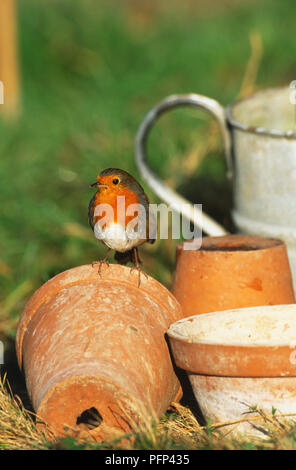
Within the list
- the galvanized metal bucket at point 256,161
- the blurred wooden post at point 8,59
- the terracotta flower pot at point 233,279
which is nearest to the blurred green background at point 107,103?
the blurred wooden post at point 8,59

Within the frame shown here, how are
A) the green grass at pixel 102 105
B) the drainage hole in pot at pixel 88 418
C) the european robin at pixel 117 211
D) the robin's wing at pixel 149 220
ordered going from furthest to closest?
the green grass at pixel 102 105 → the robin's wing at pixel 149 220 → the european robin at pixel 117 211 → the drainage hole in pot at pixel 88 418

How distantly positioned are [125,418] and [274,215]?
1352 millimetres

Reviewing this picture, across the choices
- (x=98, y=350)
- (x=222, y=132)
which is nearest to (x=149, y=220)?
(x=98, y=350)

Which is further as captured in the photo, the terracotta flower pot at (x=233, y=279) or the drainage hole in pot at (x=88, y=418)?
the terracotta flower pot at (x=233, y=279)

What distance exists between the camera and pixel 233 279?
2811mm

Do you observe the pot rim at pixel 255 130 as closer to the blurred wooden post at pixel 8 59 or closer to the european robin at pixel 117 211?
the european robin at pixel 117 211

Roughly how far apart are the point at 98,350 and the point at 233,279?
725 mm

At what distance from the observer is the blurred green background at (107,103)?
14.5 feet

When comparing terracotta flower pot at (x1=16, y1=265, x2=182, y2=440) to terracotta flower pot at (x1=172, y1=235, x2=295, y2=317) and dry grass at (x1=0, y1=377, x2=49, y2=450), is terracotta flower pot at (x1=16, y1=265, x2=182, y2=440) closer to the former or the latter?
dry grass at (x1=0, y1=377, x2=49, y2=450)

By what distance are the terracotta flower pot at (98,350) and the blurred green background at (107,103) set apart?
1070mm

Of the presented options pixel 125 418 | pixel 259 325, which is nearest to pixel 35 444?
pixel 125 418

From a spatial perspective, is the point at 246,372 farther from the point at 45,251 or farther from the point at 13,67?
the point at 13,67

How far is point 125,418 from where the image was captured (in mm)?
2240

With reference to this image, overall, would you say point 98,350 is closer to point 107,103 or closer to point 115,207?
point 115,207
